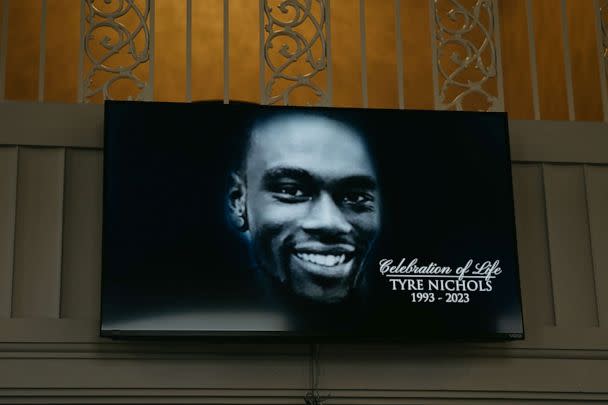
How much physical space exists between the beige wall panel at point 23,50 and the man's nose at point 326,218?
2.00 metres

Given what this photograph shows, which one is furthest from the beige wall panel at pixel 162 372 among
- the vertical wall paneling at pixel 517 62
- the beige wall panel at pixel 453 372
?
the vertical wall paneling at pixel 517 62

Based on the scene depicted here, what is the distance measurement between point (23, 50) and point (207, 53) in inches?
42.1

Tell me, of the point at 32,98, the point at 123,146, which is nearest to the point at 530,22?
the point at 123,146

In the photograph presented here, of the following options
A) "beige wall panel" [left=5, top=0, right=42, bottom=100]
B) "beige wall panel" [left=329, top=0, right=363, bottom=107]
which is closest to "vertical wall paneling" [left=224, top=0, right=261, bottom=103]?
"beige wall panel" [left=329, top=0, right=363, bottom=107]

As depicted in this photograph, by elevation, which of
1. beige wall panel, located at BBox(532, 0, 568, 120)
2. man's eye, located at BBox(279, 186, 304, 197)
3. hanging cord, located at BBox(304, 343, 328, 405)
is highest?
beige wall panel, located at BBox(532, 0, 568, 120)

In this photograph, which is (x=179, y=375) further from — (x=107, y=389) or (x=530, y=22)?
(x=530, y=22)

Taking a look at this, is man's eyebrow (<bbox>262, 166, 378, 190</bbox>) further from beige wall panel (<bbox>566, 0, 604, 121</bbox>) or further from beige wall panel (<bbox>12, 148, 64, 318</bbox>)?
beige wall panel (<bbox>566, 0, 604, 121</bbox>)

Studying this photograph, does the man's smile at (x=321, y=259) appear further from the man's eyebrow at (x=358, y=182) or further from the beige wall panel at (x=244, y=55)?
the beige wall panel at (x=244, y=55)

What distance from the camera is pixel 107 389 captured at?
4918mm

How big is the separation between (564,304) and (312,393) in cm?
129

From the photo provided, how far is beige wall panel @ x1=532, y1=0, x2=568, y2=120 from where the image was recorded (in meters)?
6.48

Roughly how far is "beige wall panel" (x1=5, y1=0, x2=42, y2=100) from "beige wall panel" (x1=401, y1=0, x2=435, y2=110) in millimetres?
2220

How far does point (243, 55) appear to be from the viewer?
673 centimetres

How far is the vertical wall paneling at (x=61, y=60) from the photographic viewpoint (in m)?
6.45
